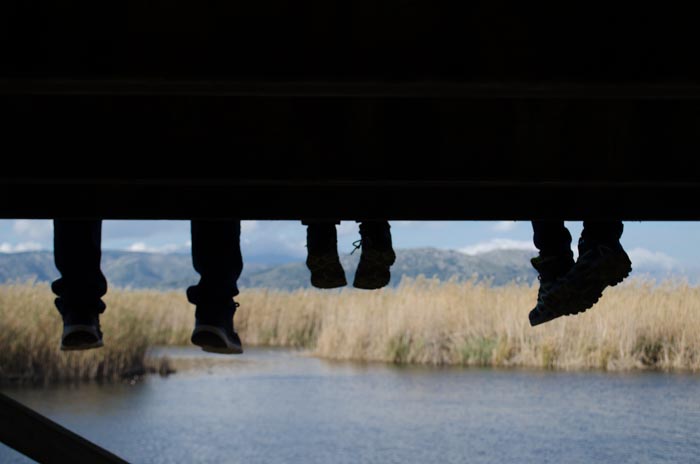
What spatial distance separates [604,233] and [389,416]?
8275 mm

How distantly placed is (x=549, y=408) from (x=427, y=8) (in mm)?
10553

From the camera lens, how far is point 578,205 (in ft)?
13.0

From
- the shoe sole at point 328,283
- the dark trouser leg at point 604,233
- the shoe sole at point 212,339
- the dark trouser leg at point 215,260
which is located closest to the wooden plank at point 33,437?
the shoe sole at point 212,339

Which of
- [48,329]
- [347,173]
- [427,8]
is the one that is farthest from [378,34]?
[48,329]

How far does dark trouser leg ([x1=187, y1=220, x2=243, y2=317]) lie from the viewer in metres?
4.13

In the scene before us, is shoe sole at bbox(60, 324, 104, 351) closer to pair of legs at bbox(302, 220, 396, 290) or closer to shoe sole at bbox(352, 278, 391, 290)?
pair of legs at bbox(302, 220, 396, 290)

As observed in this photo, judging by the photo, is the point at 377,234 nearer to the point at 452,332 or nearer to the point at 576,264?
the point at 576,264

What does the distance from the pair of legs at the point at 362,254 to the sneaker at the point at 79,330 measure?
0.93 metres

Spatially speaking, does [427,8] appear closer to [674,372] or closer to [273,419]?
[273,419]

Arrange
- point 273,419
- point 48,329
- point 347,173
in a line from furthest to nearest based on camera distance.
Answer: point 48,329 → point 273,419 → point 347,173

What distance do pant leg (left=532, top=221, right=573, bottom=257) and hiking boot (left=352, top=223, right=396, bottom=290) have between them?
61cm

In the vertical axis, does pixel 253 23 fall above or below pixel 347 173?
above

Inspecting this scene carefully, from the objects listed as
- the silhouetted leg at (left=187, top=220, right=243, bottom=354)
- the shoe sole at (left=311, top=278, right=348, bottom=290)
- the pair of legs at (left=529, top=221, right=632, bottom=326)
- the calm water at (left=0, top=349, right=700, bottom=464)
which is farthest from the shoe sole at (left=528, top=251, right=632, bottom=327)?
the calm water at (left=0, top=349, right=700, bottom=464)

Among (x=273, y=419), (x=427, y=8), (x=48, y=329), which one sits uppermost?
(x=427, y=8)
